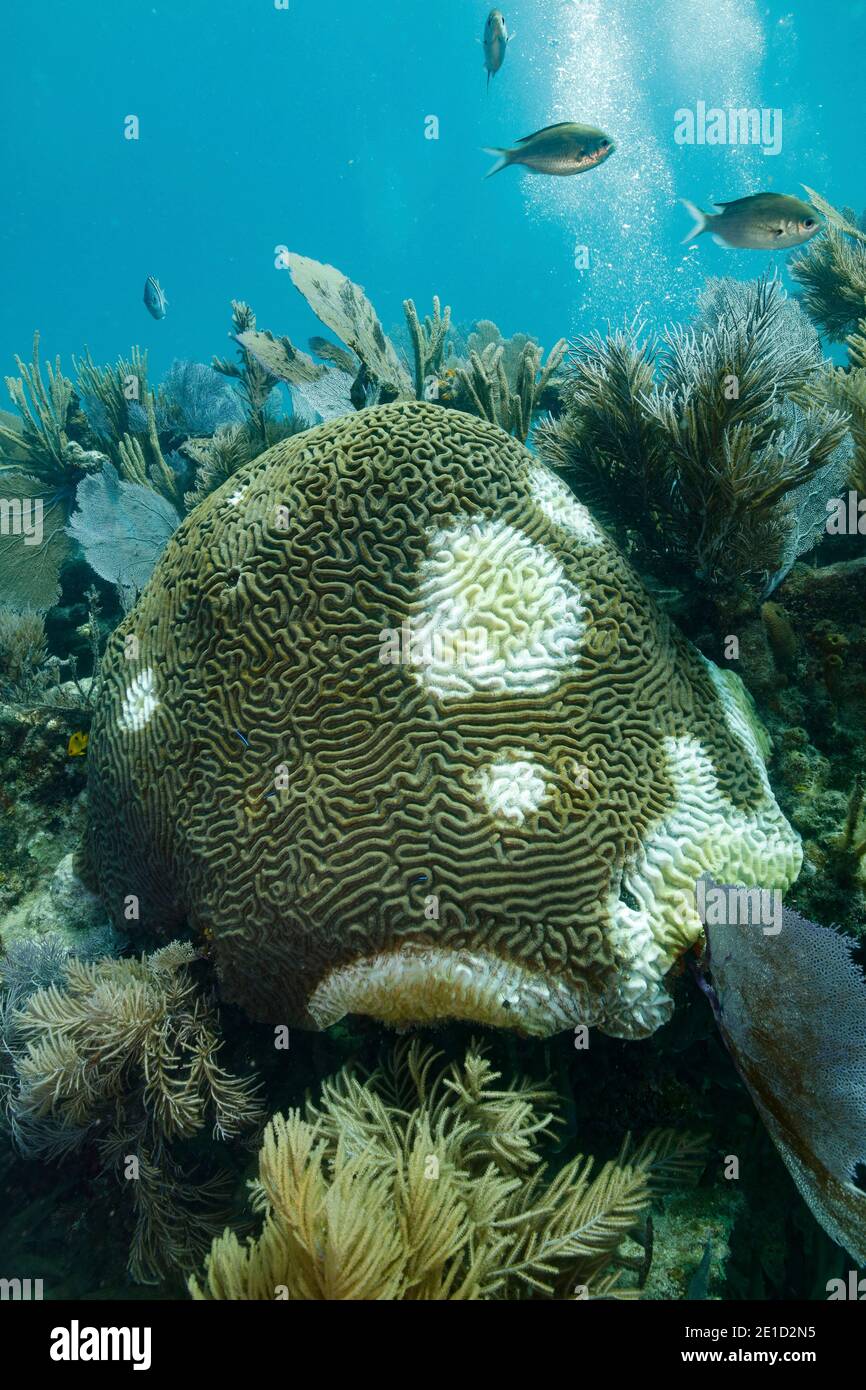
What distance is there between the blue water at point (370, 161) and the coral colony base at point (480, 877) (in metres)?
72.5

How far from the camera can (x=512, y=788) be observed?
2.93 m

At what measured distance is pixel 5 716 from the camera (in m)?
4.73

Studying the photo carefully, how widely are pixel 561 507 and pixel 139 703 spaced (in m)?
2.50

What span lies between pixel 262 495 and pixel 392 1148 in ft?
10.2

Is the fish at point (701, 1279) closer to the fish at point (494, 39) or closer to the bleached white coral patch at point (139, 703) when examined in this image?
the bleached white coral patch at point (139, 703)

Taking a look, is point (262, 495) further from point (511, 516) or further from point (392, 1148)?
point (392, 1148)

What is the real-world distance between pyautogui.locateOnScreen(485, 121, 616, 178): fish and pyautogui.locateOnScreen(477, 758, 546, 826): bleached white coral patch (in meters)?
5.81

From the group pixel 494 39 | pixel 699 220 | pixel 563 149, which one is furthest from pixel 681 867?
pixel 494 39

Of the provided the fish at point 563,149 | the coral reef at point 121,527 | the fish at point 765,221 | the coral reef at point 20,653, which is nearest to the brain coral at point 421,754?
the coral reef at point 20,653

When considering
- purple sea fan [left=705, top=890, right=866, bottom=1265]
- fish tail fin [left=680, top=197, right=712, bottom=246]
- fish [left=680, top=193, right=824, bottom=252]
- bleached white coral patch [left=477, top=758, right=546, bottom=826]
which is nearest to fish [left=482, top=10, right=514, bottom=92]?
fish tail fin [left=680, top=197, right=712, bottom=246]

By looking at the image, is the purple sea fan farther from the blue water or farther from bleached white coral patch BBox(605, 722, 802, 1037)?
the blue water

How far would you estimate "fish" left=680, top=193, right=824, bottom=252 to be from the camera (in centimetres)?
572

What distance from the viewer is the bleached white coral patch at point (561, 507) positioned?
11.9 feet
